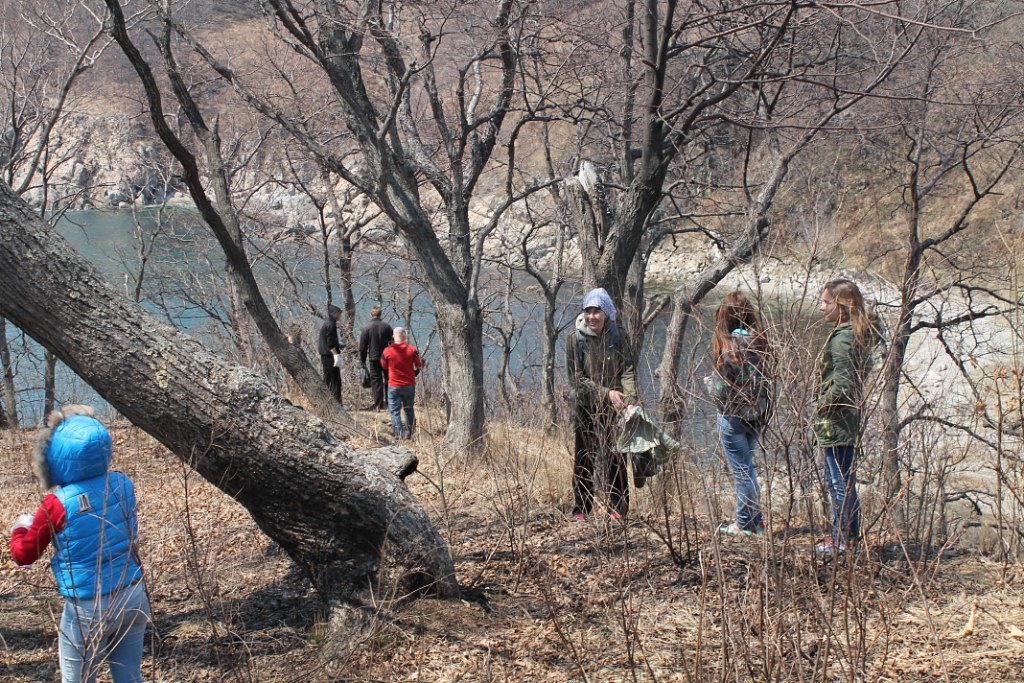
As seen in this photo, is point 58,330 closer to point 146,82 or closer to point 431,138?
point 146,82

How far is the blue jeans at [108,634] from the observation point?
8.87ft

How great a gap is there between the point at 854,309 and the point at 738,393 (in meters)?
0.69

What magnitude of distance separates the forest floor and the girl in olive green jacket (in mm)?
296

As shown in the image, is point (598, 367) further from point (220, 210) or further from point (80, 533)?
point (220, 210)

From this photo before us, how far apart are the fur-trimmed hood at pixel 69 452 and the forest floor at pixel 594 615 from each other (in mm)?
309

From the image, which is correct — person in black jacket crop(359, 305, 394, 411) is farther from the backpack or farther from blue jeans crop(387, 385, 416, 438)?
the backpack

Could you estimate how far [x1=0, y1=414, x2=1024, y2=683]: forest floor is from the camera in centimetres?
279

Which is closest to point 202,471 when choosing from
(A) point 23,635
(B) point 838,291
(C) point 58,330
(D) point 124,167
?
(C) point 58,330

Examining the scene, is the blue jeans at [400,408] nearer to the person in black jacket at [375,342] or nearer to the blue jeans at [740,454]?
the person in black jacket at [375,342]

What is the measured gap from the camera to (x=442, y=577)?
3.64 m

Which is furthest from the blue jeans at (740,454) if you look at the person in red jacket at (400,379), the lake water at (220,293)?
the lake water at (220,293)

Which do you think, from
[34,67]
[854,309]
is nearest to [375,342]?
[34,67]

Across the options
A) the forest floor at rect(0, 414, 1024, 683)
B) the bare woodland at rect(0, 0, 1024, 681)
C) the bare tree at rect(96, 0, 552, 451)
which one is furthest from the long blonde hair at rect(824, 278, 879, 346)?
the bare tree at rect(96, 0, 552, 451)

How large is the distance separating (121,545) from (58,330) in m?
0.83
